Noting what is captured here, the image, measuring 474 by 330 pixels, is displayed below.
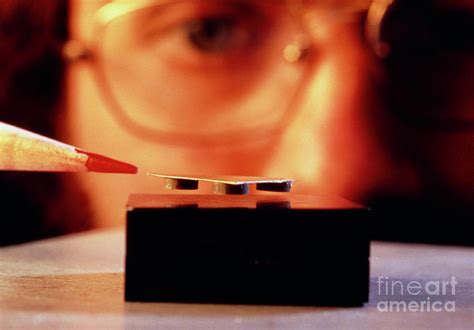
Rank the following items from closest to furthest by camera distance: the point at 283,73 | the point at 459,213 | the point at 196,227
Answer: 1. the point at 196,227
2. the point at 459,213
3. the point at 283,73

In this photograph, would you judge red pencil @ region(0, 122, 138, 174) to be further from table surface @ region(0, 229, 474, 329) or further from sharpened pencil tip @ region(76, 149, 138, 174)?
table surface @ region(0, 229, 474, 329)

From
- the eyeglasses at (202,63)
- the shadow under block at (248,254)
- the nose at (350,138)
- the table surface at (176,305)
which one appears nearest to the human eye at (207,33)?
the eyeglasses at (202,63)

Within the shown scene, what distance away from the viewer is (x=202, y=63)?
108cm

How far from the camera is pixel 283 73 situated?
1043mm

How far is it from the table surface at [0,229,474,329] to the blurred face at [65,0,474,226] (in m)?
0.28

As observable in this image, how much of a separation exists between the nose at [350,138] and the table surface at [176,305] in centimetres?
26

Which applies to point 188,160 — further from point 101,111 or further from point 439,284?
point 439,284

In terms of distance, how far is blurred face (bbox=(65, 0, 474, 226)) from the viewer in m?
0.95

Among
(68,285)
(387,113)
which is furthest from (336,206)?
(387,113)

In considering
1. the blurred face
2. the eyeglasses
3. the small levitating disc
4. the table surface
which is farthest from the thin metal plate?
the eyeglasses

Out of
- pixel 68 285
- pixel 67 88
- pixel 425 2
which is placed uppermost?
pixel 425 2

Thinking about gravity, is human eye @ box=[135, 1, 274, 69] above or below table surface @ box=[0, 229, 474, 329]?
above

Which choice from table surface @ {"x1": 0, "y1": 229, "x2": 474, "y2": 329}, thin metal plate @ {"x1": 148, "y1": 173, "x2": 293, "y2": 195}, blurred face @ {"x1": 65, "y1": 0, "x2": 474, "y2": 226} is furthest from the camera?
blurred face @ {"x1": 65, "y1": 0, "x2": 474, "y2": 226}

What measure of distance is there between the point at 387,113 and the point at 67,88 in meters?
0.57
